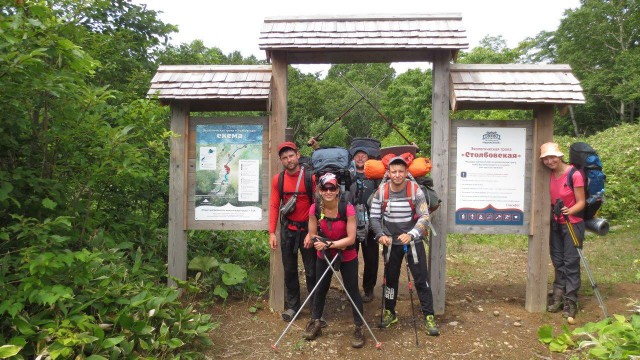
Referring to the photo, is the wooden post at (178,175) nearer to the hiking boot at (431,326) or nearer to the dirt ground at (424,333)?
the dirt ground at (424,333)

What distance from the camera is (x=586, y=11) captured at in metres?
30.8

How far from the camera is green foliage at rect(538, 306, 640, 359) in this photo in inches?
146

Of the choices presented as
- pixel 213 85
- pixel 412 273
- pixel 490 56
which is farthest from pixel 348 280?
pixel 490 56

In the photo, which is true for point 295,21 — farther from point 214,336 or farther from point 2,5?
point 214,336

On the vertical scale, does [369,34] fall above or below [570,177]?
above

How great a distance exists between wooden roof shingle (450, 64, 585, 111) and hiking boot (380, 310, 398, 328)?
2.59 metres

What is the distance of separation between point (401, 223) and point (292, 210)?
126 cm

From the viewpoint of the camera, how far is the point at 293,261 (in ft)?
17.9

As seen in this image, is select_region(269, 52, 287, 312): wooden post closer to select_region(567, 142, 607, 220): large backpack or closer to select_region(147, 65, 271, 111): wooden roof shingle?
select_region(147, 65, 271, 111): wooden roof shingle

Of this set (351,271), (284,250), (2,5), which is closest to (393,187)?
(351,271)

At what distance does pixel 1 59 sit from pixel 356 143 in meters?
4.18

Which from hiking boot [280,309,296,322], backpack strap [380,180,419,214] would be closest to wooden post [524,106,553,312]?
backpack strap [380,180,419,214]

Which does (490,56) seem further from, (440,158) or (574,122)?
(440,158)

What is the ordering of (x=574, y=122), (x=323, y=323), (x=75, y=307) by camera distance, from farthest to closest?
(x=574, y=122) → (x=323, y=323) → (x=75, y=307)
